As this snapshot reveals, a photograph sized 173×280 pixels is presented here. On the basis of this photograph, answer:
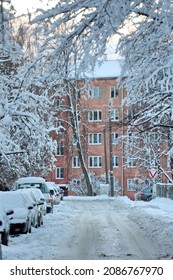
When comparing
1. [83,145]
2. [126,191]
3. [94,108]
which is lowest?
[126,191]

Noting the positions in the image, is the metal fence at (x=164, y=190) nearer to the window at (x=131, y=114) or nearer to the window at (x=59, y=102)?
the window at (x=59, y=102)

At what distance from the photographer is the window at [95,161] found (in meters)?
63.7

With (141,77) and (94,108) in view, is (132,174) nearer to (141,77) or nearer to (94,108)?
(94,108)

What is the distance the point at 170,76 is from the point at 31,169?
1073 inches

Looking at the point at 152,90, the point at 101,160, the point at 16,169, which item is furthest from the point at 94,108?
the point at 152,90

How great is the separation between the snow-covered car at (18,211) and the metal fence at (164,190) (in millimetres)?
19112

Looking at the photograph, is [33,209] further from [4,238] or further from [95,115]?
[95,115]

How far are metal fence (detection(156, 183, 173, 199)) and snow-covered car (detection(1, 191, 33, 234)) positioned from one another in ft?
62.7

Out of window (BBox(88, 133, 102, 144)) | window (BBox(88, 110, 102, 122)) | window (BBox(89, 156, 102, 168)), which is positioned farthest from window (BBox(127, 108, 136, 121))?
window (BBox(88, 133, 102, 144))

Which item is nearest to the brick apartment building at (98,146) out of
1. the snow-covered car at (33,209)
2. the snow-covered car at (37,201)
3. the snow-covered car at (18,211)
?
the snow-covered car at (37,201)

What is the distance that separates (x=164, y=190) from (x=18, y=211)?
73.2 feet

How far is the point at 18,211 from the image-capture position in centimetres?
1717

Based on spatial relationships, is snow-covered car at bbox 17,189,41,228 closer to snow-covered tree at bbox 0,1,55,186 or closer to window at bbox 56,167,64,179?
snow-covered tree at bbox 0,1,55,186

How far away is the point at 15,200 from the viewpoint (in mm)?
17703
